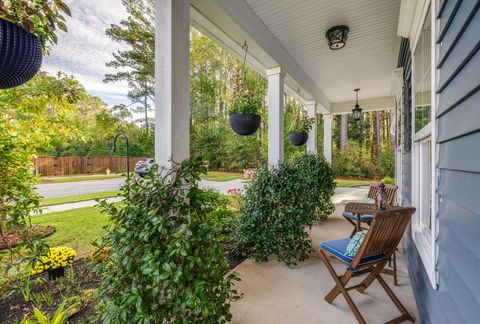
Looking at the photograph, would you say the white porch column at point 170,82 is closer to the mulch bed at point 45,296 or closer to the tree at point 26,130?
the tree at point 26,130

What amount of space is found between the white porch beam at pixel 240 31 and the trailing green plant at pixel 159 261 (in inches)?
60.0

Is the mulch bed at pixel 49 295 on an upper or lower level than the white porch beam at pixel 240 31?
lower

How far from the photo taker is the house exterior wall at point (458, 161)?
753 millimetres

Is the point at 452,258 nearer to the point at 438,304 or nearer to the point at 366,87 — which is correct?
the point at 438,304

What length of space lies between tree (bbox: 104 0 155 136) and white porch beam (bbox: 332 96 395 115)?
5437mm

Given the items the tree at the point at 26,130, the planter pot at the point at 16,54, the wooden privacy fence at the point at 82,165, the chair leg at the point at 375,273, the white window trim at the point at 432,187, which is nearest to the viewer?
the planter pot at the point at 16,54

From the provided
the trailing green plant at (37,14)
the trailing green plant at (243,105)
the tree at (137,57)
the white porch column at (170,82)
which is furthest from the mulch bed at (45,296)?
the tree at (137,57)

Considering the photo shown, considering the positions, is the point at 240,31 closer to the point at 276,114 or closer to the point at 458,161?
the point at 276,114

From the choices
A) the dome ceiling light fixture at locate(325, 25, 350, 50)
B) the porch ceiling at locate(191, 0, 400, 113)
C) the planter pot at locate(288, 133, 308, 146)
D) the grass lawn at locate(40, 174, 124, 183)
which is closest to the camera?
the porch ceiling at locate(191, 0, 400, 113)

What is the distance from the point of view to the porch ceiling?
7.84ft

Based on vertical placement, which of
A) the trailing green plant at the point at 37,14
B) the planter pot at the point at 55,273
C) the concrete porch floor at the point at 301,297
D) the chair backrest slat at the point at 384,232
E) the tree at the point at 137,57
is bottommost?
the concrete porch floor at the point at 301,297

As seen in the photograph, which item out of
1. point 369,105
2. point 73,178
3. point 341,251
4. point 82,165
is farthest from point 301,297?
point 82,165

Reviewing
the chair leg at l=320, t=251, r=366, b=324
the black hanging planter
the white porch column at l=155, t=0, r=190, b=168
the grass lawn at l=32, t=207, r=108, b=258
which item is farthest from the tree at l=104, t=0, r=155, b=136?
the chair leg at l=320, t=251, r=366, b=324

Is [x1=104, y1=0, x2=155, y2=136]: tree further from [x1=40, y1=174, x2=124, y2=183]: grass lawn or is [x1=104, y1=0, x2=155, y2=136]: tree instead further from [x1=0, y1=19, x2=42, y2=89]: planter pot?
[x1=0, y1=19, x2=42, y2=89]: planter pot
